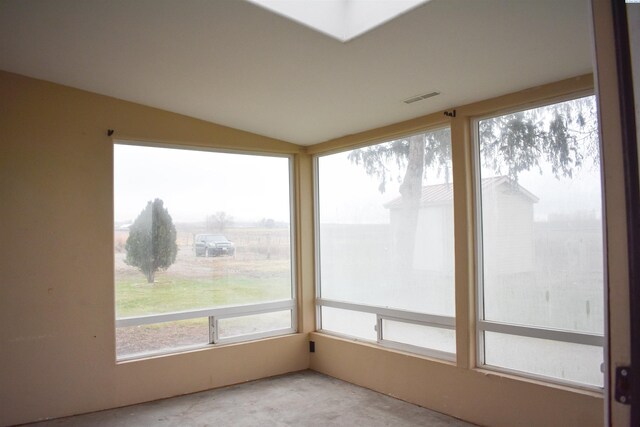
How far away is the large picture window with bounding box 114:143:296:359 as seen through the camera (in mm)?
4328

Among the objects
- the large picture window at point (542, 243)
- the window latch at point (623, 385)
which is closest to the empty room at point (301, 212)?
the large picture window at point (542, 243)

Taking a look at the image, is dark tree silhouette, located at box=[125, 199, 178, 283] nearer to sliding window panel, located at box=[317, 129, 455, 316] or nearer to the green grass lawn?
the green grass lawn

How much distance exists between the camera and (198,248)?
4766 mm

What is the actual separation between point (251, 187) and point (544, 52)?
11.0 ft

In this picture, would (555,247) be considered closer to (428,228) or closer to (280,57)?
(428,228)

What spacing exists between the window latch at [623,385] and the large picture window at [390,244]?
315cm

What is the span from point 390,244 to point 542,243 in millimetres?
1545

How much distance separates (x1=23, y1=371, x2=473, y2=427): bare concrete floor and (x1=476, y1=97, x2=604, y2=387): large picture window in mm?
891

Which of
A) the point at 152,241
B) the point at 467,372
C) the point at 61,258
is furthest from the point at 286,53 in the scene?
the point at 467,372

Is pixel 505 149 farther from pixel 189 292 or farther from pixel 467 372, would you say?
pixel 189 292

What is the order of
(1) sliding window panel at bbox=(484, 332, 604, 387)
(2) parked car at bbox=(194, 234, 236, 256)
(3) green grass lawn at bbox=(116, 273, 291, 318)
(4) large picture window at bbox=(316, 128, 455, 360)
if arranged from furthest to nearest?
1. (2) parked car at bbox=(194, 234, 236, 256)
2. (3) green grass lawn at bbox=(116, 273, 291, 318)
3. (4) large picture window at bbox=(316, 128, 455, 360)
4. (1) sliding window panel at bbox=(484, 332, 604, 387)

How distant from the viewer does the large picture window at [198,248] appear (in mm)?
4328

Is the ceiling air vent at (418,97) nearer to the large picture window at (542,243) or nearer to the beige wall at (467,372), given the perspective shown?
the beige wall at (467,372)

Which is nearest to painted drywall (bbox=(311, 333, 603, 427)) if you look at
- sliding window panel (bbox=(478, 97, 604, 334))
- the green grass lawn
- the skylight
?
sliding window panel (bbox=(478, 97, 604, 334))
